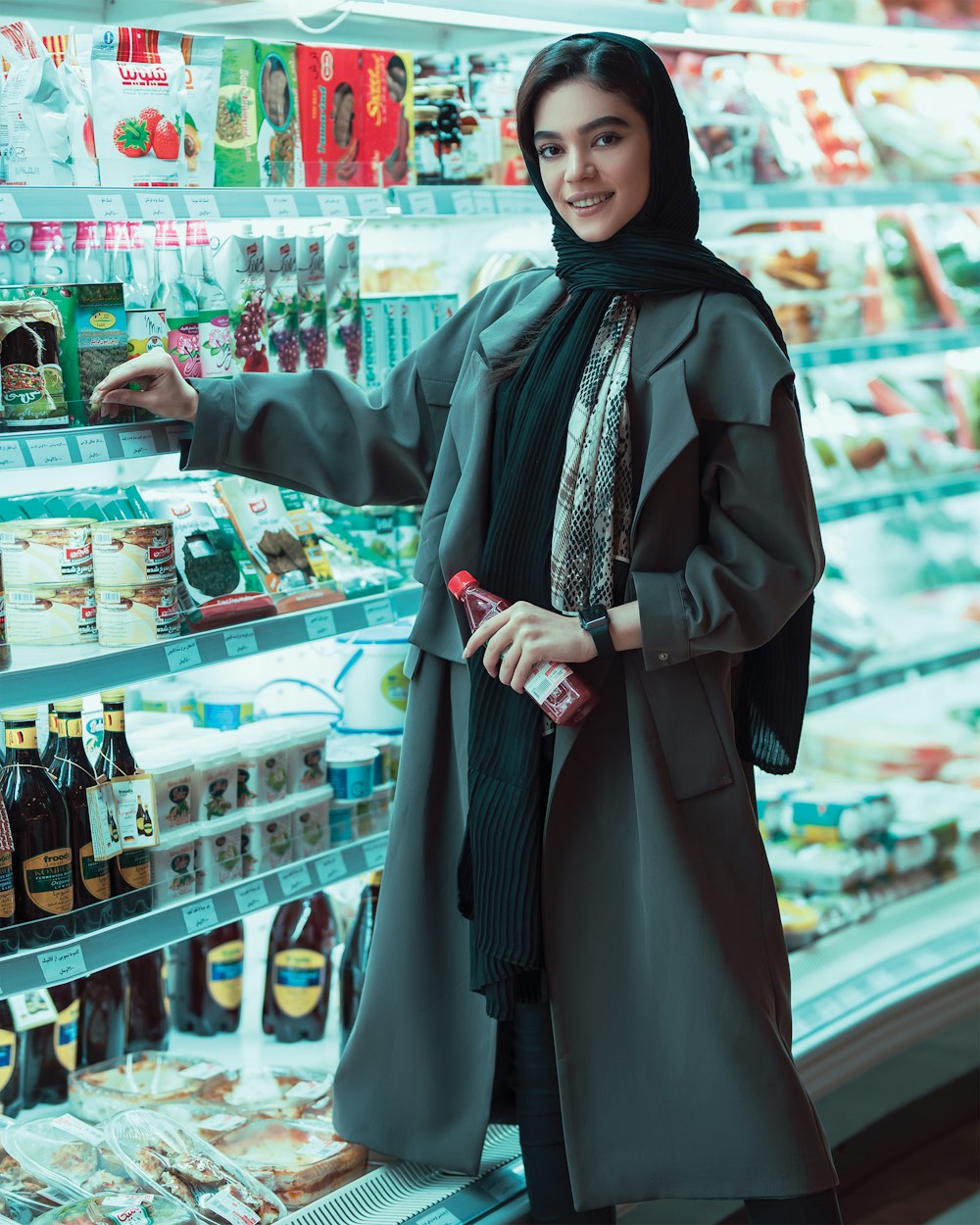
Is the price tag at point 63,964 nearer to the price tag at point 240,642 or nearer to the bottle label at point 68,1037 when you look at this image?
the price tag at point 240,642

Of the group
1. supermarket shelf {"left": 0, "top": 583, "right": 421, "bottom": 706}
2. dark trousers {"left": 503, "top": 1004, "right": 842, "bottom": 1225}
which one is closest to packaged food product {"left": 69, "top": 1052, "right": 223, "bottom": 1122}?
dark trousers {"left": 503, "top": 1004, "right": 842, "bottom": 1225}

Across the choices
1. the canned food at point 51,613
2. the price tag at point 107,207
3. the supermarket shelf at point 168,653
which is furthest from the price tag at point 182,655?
the price tag at point 107,207

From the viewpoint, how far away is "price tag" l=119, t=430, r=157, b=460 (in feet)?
6.37

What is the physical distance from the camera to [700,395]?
5.98ft

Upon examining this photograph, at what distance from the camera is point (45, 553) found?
6.60ft

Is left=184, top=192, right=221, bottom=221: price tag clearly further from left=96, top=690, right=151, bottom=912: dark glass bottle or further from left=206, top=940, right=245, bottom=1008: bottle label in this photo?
left=206, top=940, right=245, bottom=1008: bottle label

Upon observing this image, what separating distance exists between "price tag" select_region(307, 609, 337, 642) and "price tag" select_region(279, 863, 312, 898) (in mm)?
368

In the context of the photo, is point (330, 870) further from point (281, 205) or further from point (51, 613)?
point (281, 205)

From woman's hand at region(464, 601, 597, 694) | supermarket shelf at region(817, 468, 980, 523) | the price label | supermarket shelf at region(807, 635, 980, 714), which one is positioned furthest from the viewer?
supermarket shelf at region(817, 468, 980, 523)

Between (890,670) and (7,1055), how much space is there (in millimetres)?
2101

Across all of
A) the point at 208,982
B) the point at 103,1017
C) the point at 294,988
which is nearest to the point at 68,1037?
the point at 103,1017

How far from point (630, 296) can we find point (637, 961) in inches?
35.5

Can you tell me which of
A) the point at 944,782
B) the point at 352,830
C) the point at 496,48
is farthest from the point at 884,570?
the point at 352,830

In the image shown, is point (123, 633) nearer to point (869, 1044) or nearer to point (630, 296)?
point (630, 296)
